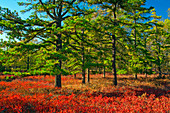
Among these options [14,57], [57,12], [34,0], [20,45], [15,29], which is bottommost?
[14,57]

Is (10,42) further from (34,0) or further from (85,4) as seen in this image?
(85,4)

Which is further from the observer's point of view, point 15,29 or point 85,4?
point 85,4

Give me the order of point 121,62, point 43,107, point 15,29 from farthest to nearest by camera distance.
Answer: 1. point 121,62
2. point 15,29
3. point 43,107

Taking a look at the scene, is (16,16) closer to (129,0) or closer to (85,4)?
(85,4)

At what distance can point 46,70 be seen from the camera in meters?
8.73

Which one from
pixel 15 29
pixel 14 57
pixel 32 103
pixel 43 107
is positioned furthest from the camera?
pixel 14 57

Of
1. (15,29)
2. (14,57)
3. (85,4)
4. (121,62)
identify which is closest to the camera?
(15,29)

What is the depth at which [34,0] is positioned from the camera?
457 inches

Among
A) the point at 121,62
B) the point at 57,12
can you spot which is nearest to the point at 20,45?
the point at 57,12

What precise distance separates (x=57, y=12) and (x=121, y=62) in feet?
29.2

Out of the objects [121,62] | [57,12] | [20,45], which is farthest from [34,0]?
[121,62]

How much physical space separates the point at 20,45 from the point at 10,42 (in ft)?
1.98

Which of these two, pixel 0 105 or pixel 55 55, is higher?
pixel 55 55

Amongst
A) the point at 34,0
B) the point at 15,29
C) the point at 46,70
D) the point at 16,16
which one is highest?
the point at 34,0
